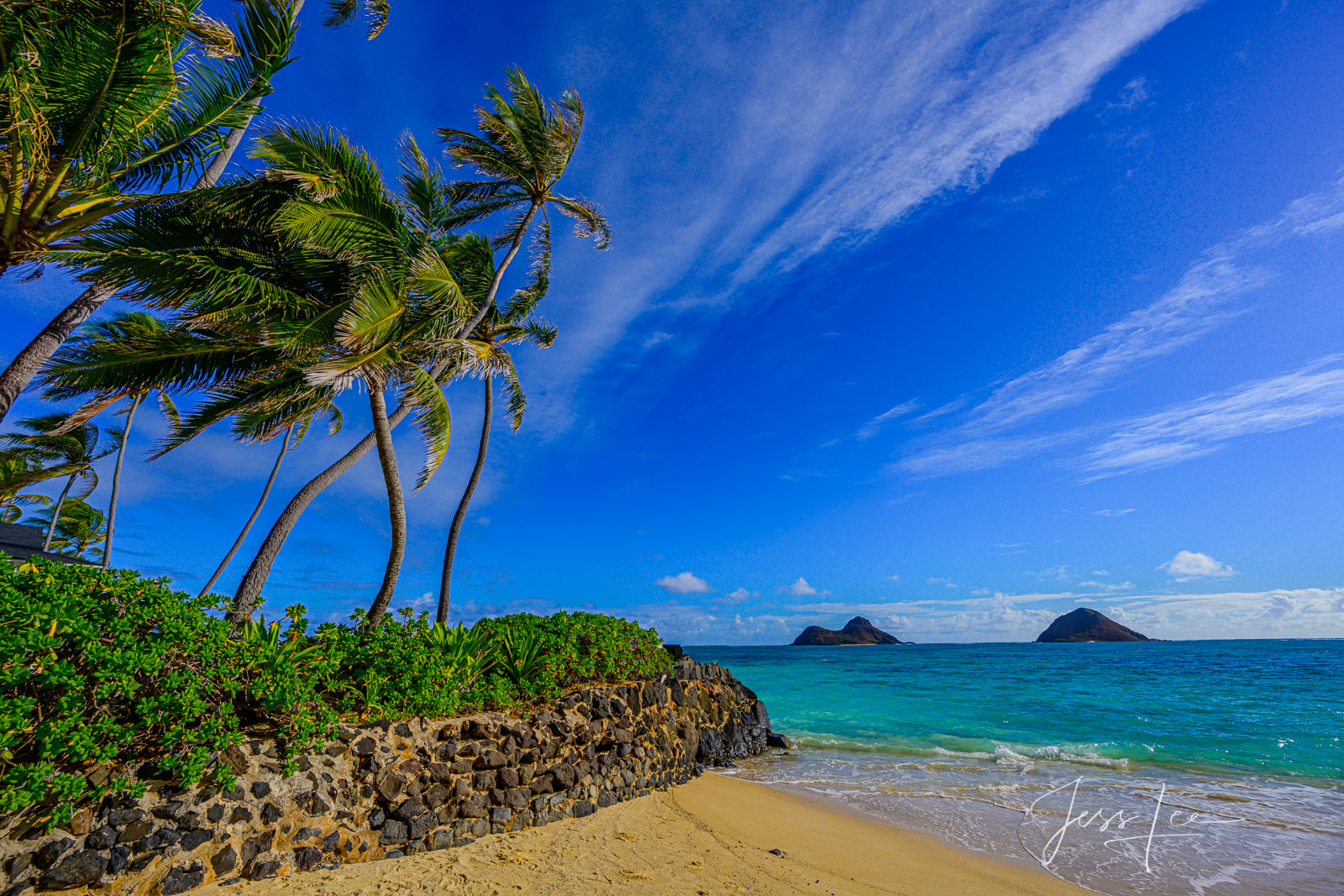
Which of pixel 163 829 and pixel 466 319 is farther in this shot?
pixel 466 319

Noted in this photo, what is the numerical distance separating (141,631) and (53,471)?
23822 mm

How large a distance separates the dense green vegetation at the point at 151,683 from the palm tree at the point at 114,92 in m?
5.24

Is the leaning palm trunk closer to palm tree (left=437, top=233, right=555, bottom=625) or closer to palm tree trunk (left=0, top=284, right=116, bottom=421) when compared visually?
palm tree trunk (left=0, top=284, right=116, bottom=421)

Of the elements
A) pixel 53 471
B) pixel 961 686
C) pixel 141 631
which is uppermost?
pixel 53 471

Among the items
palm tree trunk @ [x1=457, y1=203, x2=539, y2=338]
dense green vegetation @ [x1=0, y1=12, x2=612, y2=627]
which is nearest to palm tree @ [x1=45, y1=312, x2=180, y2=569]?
dense green vegetation @ [x1=0, y1=12, x2=612, y2=627]

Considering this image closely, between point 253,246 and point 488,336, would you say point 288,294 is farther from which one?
point 488,336

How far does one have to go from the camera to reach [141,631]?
Result: 432 cm

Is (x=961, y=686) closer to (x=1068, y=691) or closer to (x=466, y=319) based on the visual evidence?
(x=1068, y=691)

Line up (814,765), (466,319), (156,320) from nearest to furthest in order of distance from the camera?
(466,319) → (814,765) → (156,320)

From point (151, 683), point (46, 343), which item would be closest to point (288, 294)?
point (46, 343)

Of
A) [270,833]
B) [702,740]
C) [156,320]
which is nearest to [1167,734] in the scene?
[702,740]

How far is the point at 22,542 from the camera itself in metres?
15.1

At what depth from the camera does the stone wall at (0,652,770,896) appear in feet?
12.6
